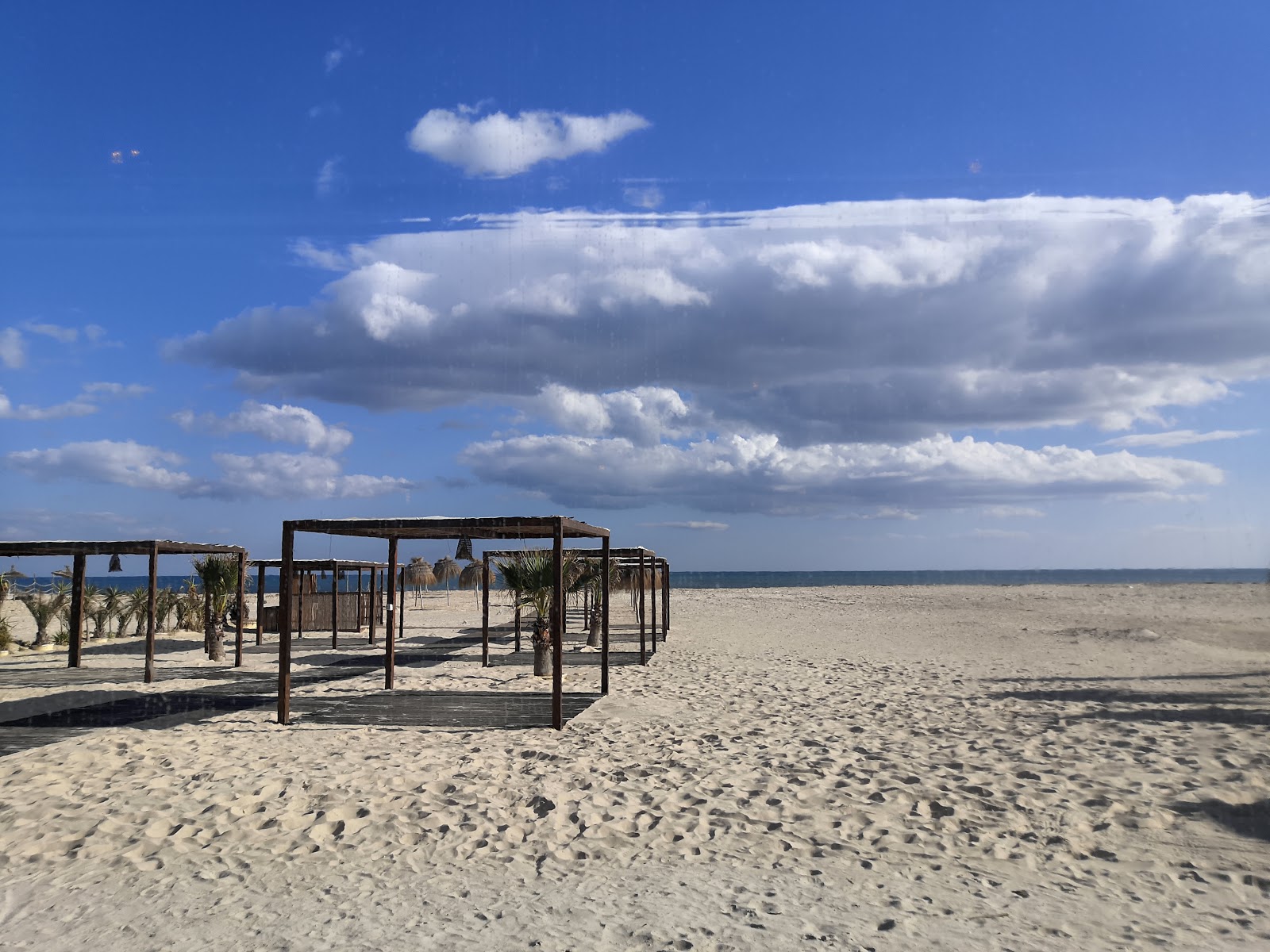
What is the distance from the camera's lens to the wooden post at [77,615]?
1468 cm

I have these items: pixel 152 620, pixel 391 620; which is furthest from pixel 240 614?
pixel 391 620

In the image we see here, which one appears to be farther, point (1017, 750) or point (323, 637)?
→ point (323, 637)

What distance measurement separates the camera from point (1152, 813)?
5.99m

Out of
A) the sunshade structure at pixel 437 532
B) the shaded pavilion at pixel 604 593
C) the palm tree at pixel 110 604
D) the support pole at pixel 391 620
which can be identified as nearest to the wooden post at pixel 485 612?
the shaded pavilion at pixel 604 593

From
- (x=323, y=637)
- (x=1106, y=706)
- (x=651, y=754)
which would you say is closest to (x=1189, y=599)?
(x=1106, y=706)

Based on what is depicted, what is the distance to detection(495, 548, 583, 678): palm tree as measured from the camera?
12000 mm

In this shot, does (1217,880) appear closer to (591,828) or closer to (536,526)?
(591,828)

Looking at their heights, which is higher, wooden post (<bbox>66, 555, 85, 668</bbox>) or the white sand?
wooden post (<bbox>66, 555, 85, 668</bbox>)

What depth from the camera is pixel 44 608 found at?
19125 millimetres

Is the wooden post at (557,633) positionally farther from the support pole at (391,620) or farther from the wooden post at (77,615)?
the wooden post at (77,615)

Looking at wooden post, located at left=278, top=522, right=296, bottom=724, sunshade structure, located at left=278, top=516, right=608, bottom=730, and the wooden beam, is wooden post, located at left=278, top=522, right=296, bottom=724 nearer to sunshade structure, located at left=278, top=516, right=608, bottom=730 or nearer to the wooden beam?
sunshade structure, located at left=278, top=516, right=608, bottom=730

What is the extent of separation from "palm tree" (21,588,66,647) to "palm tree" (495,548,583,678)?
1243 centimetres

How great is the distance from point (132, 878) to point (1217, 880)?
20.6ft

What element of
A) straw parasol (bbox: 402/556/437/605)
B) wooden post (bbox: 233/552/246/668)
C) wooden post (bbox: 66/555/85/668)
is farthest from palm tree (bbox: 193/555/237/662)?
straw parasol (bbox: 402/556/437/605)
